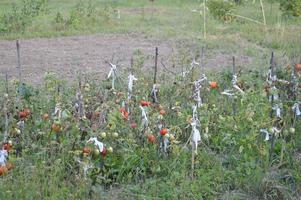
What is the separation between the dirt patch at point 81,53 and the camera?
640 cm

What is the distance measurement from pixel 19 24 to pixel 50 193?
6.45 meters


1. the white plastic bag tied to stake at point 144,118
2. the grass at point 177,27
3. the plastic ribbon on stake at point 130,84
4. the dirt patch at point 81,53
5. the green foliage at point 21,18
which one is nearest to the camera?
the white plastic bag tied to stake at point 144,118

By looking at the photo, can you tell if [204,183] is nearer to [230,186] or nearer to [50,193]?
[230,186]

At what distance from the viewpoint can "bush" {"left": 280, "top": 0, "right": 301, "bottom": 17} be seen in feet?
29.5

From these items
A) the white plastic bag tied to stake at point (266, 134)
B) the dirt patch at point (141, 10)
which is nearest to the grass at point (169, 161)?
the white plastic bag tied to stake at point (266, 134)

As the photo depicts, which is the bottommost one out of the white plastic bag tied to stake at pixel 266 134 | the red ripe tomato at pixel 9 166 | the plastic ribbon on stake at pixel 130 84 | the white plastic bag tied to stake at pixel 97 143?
the red ripe tomato at pixel 9 166

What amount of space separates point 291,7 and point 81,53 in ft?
12.1

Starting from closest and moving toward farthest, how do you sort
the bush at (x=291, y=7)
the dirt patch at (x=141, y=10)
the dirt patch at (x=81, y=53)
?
the dirt patch at (x=81, y=53) < the bush at (x=291, y=7) < the dirt patch at (x=141, y=10)

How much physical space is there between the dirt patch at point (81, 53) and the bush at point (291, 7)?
2.05 meters

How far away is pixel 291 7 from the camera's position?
9.22m

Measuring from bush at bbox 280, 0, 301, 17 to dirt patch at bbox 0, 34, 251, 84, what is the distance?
205cm

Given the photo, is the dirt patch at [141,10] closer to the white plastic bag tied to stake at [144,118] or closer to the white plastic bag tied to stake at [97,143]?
the white plastic bag tied to stake at [144,118]

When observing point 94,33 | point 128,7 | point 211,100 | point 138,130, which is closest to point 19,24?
point 94,33

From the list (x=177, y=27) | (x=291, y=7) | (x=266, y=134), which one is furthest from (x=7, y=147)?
(x=291, y=7)
